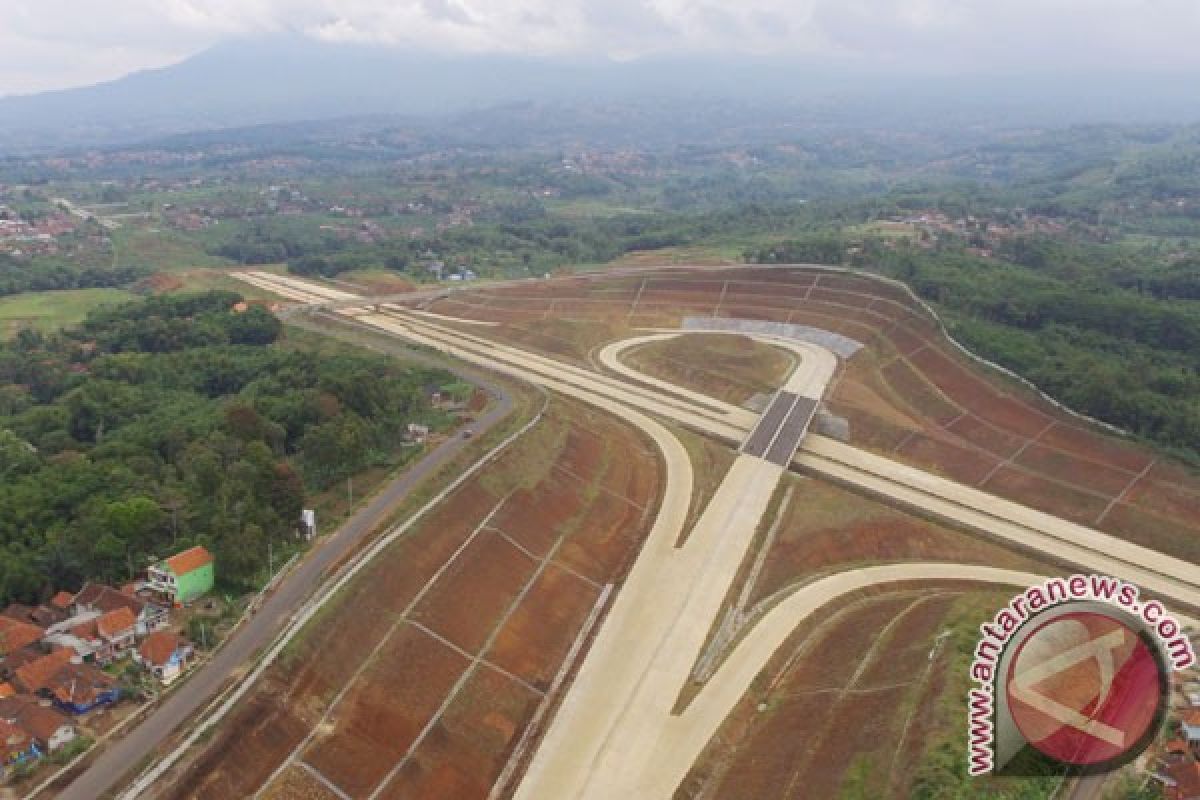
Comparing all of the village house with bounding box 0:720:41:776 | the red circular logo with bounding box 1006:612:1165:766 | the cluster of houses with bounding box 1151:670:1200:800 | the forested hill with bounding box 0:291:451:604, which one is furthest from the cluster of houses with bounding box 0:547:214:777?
the cluster of houses with bounding box 1151:670:1200:800

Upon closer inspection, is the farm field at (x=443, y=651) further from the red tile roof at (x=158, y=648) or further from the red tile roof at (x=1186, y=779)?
the red tile roof at (x=1186, y=779)

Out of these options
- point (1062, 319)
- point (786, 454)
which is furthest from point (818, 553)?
point (1062, 319)

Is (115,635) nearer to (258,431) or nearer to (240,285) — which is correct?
(258,431)

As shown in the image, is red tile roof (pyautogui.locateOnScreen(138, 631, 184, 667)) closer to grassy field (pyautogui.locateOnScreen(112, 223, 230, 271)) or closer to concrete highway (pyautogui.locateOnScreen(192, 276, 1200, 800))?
concrete highway (pyautogui.locateOnScreen(192, 276, 1200, 800))

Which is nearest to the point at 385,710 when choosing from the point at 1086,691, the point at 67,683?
the point at 67,683

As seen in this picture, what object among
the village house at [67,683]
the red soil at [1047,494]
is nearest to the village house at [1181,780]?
the red soil at [1047,494]

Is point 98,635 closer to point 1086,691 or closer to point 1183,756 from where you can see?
point 1086,691
